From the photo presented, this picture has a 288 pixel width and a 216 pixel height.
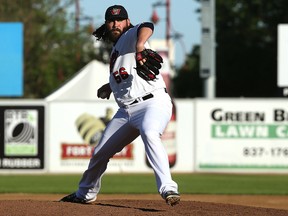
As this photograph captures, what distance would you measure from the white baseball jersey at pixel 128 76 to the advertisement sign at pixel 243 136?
11.6 metres

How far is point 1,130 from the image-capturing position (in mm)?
19891

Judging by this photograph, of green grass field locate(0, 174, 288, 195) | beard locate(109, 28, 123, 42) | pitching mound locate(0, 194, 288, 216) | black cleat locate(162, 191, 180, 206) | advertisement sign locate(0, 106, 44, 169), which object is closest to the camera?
black cleat locate(162, 191, 180, 206)

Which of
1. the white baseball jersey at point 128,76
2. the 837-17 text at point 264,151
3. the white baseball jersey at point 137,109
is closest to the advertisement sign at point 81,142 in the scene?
the 837-17 text at point 264,151

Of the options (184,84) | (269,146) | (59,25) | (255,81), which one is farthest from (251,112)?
(184,84)

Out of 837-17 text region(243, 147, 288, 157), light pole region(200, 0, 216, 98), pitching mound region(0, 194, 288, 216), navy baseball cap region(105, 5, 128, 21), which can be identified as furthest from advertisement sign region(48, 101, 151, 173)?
navy baseball cap region(105, 5, 128, 21)

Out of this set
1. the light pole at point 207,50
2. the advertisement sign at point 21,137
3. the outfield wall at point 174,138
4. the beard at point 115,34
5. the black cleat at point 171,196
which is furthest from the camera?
the light pole at point 207,50

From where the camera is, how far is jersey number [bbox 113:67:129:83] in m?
8.45

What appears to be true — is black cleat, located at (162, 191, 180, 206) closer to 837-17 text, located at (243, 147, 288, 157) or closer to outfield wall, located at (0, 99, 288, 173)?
outfield wall, located at (0, 99, 288, 173)

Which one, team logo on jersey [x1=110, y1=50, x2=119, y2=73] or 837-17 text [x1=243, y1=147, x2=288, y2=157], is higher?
team logo on jersey [x1=110, y1=50, x2=119, y2=73]

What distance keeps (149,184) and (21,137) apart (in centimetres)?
415

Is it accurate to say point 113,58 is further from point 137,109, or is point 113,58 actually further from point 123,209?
point 123,209

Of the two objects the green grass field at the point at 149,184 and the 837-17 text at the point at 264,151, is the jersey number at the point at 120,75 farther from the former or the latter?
the 837-17 text at the point at 264,151

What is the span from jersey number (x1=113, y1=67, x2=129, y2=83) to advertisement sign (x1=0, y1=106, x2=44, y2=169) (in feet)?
38.0

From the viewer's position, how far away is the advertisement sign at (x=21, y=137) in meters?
19.8
